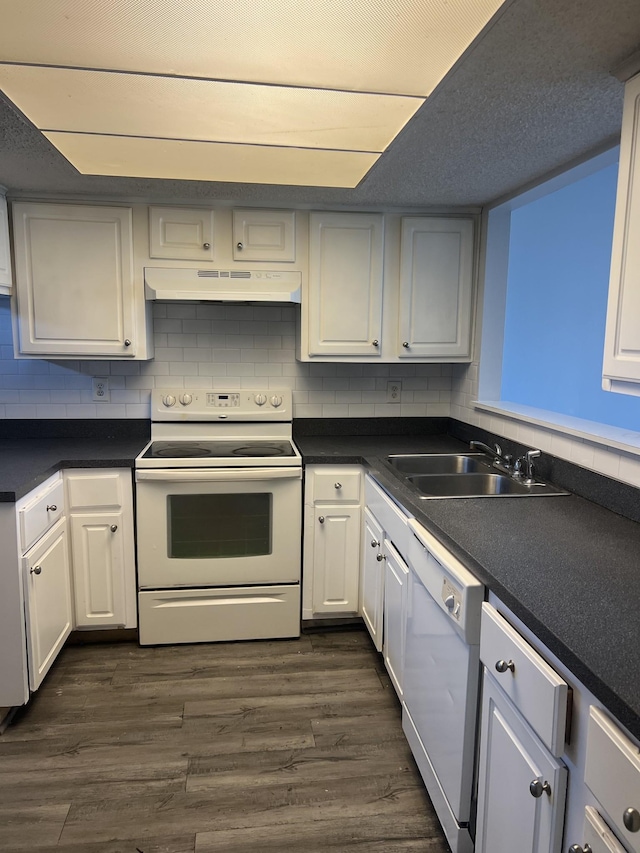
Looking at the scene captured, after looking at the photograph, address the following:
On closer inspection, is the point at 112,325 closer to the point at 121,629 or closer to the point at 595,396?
the point at 121,629

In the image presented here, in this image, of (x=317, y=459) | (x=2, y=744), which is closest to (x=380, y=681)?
(x=317, y=459)

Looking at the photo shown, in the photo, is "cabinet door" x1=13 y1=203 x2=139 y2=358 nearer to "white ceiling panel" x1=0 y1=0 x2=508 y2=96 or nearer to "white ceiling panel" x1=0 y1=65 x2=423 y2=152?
"white ceiling panel" x1=0 y1=65 x2=423 y2=152

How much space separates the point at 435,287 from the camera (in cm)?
301

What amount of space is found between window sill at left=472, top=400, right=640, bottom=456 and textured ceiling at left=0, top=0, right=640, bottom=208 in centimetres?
96

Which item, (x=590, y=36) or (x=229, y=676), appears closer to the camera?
(x=590, y=36)

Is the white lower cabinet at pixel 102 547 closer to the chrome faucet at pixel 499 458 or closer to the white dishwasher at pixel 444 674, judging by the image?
the white dishwasher at pixel 444 674

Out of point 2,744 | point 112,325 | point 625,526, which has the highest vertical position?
point 112,325

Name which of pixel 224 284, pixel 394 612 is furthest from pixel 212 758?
pixel 224 284

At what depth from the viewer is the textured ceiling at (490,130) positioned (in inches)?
51.0

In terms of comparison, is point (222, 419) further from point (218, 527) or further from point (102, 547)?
point (102, 547)

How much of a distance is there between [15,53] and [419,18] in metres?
0.93

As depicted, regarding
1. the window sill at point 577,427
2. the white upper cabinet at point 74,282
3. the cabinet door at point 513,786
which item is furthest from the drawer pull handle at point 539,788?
the white upper cabinet at point 74,282

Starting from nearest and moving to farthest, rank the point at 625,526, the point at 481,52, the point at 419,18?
the point at 419,18 < the point at 481,52 < the point at 625,526

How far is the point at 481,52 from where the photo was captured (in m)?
1.38
